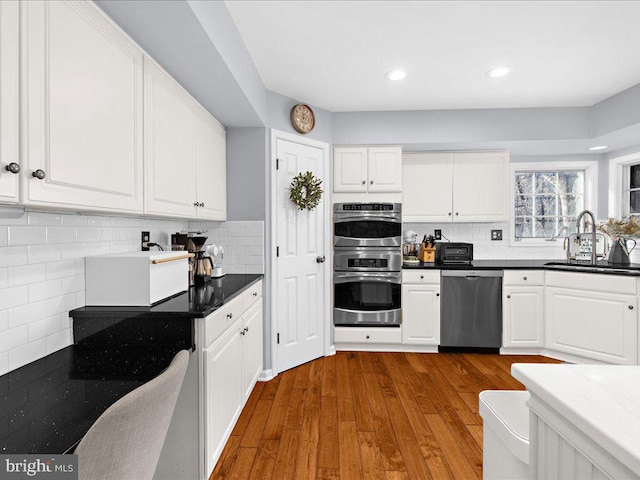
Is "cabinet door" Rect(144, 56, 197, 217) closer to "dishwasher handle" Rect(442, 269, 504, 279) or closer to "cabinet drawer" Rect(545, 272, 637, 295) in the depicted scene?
"dishwasher handle" Rect(442, 269, 504, 279)

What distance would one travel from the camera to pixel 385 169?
353 centimetres

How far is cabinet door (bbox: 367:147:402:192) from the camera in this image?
353cm

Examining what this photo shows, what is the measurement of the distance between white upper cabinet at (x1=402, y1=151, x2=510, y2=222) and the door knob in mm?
3319

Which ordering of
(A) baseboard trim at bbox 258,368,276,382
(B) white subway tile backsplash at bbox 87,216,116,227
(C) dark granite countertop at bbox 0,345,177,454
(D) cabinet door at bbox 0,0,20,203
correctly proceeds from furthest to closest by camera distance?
(A) baseboard trim at bbox 258,368,276,382 → (B) white subway tile backsplash at bbox 87,216,116,227 → (D) cabinet door at bbox 0,0,20,203 → (C) dark granite countertop at bbox 0,345,177,454

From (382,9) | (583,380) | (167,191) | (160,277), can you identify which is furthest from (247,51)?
(583,380)

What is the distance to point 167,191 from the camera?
1.89 m

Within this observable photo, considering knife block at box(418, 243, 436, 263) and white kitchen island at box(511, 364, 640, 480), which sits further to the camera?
knife block at box(418, 243, 436, 263)

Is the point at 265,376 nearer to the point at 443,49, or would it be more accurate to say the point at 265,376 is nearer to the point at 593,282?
the point at 443,49

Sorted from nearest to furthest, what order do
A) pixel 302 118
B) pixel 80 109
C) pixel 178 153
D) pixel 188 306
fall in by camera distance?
pixel 80 109 → pixel 188 306 → pixel 178 153 → pixel 302 118

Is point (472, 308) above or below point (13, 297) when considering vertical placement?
below

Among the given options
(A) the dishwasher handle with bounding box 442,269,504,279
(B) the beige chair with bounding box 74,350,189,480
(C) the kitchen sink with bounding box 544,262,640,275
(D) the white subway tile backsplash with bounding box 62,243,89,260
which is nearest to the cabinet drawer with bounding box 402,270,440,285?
(A) the dishwasher handle with bounding box 442,269,504,279

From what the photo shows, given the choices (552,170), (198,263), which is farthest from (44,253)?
(552,170)

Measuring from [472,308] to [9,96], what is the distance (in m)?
3.58

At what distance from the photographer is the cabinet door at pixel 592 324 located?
2902mm
